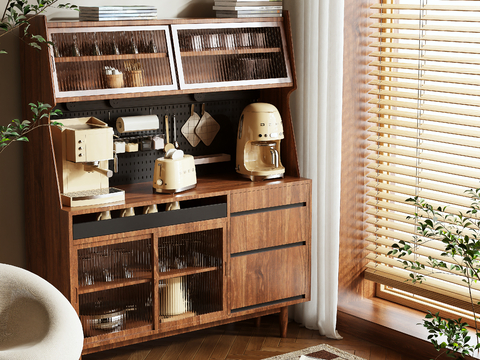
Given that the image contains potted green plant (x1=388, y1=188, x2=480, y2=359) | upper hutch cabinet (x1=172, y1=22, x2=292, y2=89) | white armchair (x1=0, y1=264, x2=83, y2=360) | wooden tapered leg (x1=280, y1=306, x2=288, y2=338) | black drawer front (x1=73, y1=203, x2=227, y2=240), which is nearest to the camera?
white armchair (x1=0, y1=264, x2=83, y2=360)

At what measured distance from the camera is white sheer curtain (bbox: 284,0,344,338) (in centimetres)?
363

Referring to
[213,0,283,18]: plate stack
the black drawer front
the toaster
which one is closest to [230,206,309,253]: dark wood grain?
the black drawer front

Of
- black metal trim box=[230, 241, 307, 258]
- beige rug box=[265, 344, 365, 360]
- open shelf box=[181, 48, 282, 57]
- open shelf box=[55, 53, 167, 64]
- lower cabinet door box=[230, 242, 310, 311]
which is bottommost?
beige rug box=[265, 344, 365, 360]

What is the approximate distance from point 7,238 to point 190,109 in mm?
1203

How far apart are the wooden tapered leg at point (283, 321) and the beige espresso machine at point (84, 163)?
47.3 inches

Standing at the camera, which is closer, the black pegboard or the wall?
the wall

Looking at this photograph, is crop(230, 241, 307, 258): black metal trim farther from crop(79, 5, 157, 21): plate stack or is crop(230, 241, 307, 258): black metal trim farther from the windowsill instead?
crop(79, 5, 157, 21): plate stack

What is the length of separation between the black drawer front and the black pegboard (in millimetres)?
452

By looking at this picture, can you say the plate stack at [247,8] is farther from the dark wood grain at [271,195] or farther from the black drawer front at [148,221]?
the black drawer front at [148,221]

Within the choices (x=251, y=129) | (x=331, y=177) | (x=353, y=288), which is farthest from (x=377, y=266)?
(x=251, y=129)

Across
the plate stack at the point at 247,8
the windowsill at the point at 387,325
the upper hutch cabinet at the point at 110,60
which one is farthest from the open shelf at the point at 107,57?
the windowsill at the point at 387,325

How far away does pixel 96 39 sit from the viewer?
10.3 ft

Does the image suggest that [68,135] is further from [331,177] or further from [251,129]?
[331,177]

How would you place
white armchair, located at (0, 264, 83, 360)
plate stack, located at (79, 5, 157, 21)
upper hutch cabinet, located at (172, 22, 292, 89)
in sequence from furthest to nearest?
upper hutch cabinet, located at (172, 22, 292, 89)
plate stack, located at (79, 5, 157, 21)
white armchair, located at (0, 264, 83, 360)
